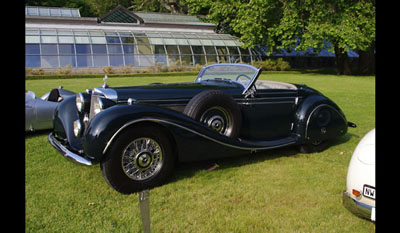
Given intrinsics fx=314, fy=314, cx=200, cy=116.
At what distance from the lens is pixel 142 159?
3846 mm

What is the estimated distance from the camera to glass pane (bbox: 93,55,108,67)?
21.9 m

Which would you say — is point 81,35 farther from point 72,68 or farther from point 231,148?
point 231,148

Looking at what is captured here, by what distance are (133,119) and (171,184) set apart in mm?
1043

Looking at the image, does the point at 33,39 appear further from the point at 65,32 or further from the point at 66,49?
the point at 65,32

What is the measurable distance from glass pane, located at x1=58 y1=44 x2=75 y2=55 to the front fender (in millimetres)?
19719

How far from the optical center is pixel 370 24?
21.9m

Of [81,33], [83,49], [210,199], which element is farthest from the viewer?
[81,33]

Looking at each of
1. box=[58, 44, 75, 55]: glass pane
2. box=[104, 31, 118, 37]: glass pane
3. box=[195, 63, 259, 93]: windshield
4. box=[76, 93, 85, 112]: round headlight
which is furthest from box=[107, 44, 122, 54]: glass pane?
box=[76, 93, 85, 112]: round headlight

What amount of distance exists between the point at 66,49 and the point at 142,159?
2019 cm

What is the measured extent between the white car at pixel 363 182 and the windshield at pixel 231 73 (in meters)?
2.38

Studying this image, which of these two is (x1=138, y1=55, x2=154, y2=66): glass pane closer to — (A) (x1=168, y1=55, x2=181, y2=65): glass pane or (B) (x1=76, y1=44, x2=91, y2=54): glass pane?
(A) (x1=168, y1=55, x2=181, y2=65): glass pane

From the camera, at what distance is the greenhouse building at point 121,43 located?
2119 cm

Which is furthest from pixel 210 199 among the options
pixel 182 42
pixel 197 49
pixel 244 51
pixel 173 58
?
pixel 244 51
